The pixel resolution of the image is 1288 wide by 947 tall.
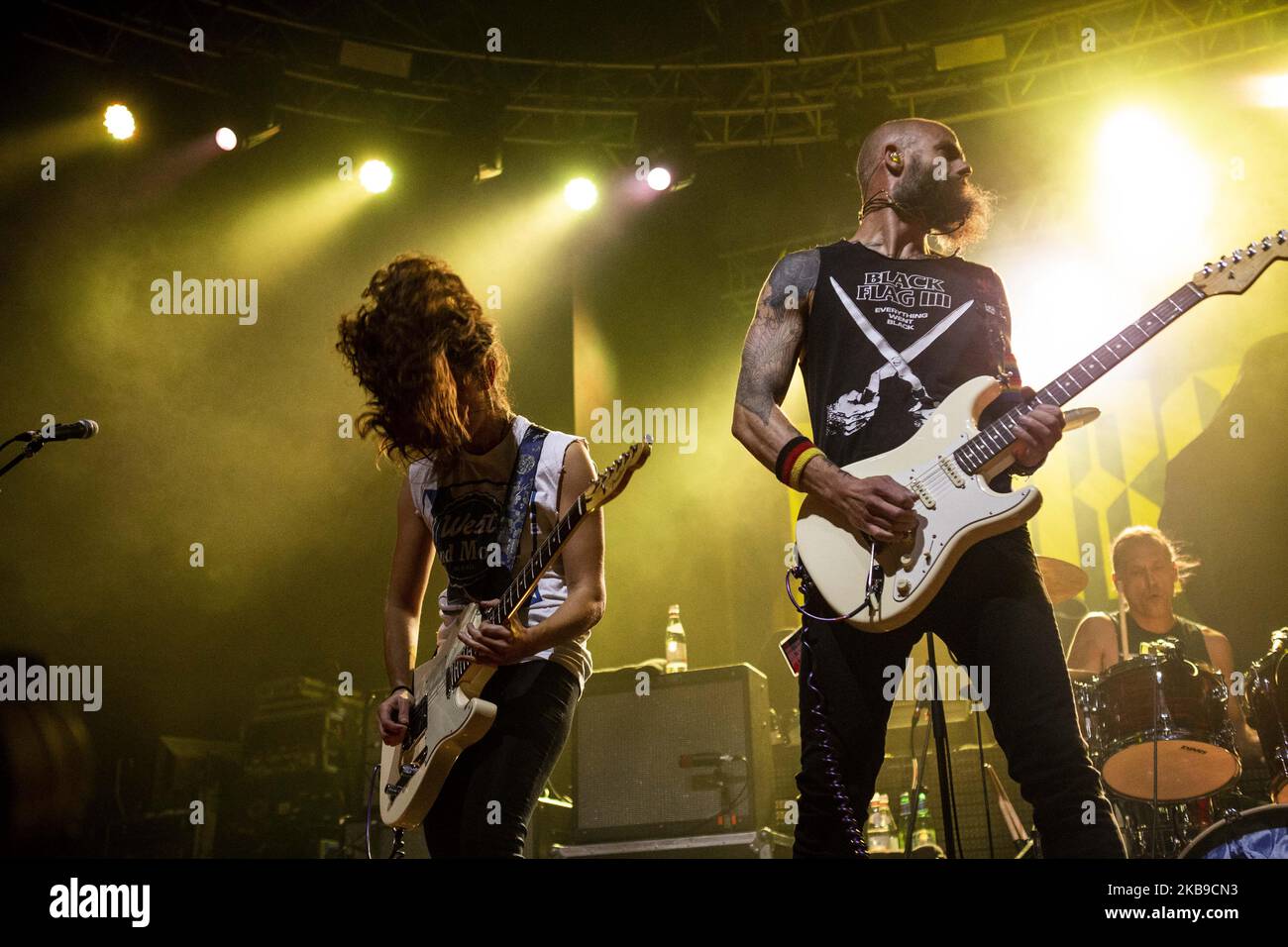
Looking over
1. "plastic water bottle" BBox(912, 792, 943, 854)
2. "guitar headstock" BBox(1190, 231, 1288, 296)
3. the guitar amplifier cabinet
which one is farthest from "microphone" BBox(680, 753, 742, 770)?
"guitar headstock" BBox(1190, 231, 1288, 296)

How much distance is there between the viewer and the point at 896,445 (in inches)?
106

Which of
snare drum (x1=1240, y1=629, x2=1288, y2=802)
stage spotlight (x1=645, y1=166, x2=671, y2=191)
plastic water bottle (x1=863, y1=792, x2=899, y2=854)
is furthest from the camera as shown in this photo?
stage spotlight (x1=645, y1=166, x2=671, y2=191)

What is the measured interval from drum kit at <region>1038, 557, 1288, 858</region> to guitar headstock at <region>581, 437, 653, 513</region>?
2822mm

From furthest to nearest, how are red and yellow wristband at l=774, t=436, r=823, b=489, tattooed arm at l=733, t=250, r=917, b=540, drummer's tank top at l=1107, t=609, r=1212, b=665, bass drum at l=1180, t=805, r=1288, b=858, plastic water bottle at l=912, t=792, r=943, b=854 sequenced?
plastic water bottle at l=912, t=792, r=943, b=854 → drummer's tank top at l=1107, t=609, r=1212, b=665 → bass drum at l=1180, t=805, r=1288, b=858 → tattooed arm at l=733, t=250, r=917, b=540 → red and yellow wristband at l=774, t=436, r=823, b=489

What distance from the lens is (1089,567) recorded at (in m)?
8.02

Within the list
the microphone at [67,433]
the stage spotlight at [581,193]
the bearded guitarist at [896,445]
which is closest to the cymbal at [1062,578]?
the bearded guitarist at [896,445]

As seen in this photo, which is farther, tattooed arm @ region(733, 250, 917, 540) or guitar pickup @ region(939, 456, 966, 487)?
tattooed arm @ region(733, 250, 917, 540)

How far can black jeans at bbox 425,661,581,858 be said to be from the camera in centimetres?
260

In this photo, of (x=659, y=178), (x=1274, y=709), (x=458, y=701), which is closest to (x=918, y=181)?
(x=458, y=701)

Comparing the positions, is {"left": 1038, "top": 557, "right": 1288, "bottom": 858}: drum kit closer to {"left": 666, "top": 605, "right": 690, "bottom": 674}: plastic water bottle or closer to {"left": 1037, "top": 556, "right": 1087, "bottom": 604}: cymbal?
{"left": 1037, "top": 556, "right": 1087, "bottom": 604}: cymbal

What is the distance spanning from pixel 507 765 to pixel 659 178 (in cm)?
548

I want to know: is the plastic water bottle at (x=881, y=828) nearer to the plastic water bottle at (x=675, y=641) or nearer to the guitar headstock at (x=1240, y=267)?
the plastic water bottle at (x=675, y=641)

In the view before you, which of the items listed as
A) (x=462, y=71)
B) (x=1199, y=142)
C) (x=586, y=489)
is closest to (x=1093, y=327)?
(x=1199, y=142)

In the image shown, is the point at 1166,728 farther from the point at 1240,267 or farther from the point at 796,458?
the point at 796,458
